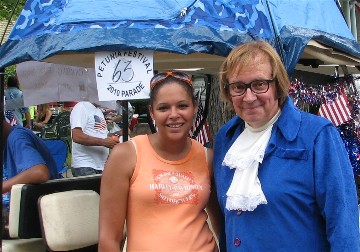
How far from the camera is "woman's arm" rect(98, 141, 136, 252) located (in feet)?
7.93

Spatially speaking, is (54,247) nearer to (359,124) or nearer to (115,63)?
(115,63)

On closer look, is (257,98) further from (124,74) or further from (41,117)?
(41,117)

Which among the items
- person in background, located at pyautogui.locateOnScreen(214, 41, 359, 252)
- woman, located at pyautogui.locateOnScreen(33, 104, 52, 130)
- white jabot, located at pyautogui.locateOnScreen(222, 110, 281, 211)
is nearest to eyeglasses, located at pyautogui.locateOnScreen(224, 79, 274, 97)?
person in background, located at pyautogui.locateOnScreen(214, 41, 359, 252)

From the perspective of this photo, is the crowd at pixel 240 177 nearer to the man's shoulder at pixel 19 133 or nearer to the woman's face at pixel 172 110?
the woman's face at pixel 172 110

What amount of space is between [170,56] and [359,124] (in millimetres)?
1876

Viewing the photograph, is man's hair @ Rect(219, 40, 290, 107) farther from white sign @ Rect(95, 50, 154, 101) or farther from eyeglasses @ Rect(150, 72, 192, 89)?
white sign @ Rect(95, 50, 154, 101)

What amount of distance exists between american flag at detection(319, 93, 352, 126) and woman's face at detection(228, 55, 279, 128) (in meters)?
2.31

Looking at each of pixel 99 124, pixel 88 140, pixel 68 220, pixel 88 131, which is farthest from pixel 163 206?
pixel 99 124

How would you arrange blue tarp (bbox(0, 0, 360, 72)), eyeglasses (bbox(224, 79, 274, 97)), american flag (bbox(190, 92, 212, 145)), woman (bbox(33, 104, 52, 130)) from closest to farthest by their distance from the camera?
eyeglasses (bbox(224, 79, 274, 97)) < blue tarp (bbox(0, 0, 360, 72)) < american flag (bbox(190, 92, 212, 145)) < woman (bbox(33, 104, 52, 130))

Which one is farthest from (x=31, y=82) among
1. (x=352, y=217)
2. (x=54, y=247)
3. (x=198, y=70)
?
(x=352, y=217)

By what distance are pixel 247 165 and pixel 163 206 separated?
1.49 feet

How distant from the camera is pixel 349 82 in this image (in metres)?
4.76

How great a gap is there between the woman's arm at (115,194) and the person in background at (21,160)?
1.42 meters

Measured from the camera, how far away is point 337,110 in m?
4.47
